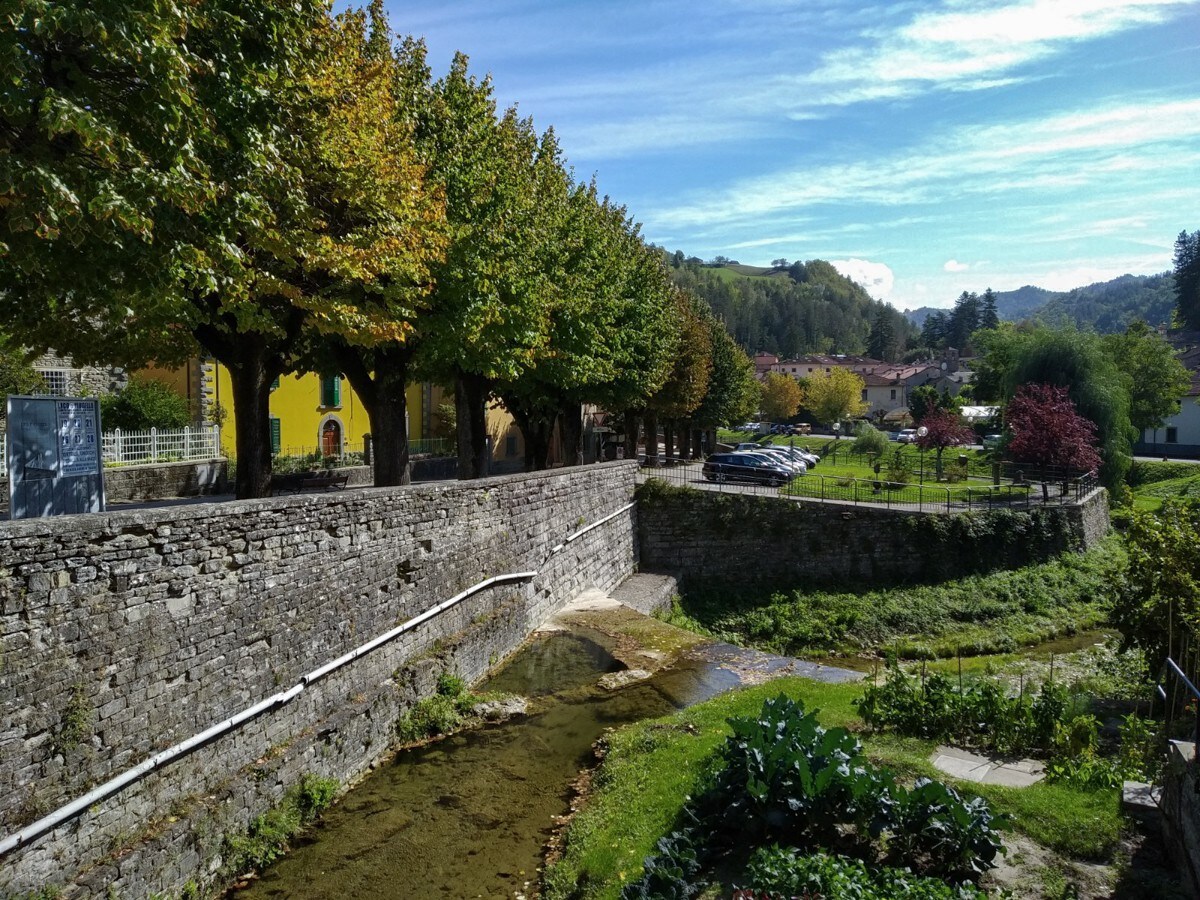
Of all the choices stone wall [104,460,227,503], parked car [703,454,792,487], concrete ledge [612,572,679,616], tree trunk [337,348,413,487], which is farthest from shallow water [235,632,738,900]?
parked car [703,454,792,487]

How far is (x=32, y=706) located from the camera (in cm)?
661

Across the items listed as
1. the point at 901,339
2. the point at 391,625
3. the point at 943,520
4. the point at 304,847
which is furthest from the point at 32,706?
the point at 901,339

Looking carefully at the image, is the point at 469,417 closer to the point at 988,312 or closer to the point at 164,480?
the point at 164,480

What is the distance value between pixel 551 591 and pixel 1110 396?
31.0m

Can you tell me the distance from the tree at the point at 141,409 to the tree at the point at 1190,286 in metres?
107

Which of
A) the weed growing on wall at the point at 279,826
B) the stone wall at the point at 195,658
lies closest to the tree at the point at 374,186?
the stone wall at the point at 195,658

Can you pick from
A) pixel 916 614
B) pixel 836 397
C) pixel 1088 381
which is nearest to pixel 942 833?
pixel 916 614

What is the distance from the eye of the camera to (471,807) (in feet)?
32.2

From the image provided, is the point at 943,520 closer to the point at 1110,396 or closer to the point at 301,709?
the point at 1110,396

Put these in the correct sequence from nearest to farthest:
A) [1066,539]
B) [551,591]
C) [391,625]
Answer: [391,625] < [551,591] < [1066,539]

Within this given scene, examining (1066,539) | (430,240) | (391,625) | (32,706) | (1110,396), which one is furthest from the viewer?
(1110,396)

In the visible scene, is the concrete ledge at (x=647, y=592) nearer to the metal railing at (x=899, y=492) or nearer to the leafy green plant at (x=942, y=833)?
the metal railing at (x=899, y=492)

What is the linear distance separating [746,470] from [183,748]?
87.7 ft

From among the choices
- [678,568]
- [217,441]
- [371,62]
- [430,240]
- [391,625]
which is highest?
[371,62]
